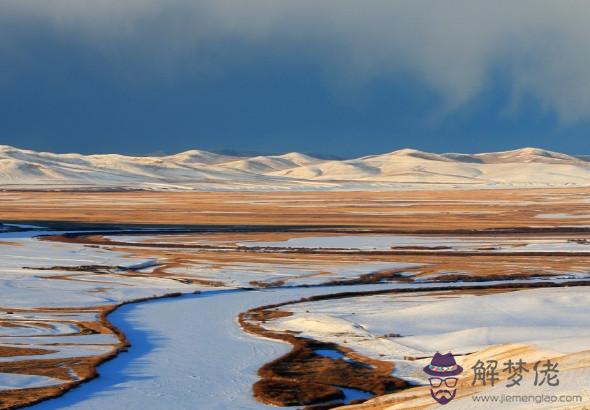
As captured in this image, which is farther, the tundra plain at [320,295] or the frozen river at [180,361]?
the tundra plain at [320,295]

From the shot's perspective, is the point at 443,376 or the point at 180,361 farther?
the point at 180,361

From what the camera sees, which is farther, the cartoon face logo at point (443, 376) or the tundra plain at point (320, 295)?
the tundra plain at point (320, 295)

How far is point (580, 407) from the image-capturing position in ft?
43.0

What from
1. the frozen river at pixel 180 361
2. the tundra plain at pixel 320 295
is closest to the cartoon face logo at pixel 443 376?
the tundra plain at pixel 320 295

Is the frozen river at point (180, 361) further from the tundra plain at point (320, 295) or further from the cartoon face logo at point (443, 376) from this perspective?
the cartoon face logo at point (443, 376)

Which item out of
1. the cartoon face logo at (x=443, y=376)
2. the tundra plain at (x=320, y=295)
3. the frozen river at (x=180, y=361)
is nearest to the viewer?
the cartoon face logo at (x=443, y=376)

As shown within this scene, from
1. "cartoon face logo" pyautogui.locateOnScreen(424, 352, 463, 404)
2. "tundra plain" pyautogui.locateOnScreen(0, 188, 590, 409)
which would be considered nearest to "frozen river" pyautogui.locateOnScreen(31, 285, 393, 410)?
"tundra plain" pyautogui.locateOnScreen(0, 188, 590, 409)

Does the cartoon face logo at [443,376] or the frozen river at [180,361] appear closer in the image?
the cartoon face logo at [443,376]

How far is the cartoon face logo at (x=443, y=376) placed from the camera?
1569cm

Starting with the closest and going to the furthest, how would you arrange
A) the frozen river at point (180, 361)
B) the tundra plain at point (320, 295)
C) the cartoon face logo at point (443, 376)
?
1. the cartoon face logo at point (443, 376)
2. the frozen river at point (180, 361)
3. the tundra plain at point (320, 295)

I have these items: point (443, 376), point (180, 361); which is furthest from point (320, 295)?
point (443, 376)

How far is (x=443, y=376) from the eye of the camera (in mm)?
17984

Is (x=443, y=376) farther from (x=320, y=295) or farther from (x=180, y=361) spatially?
(x=320, y=295)

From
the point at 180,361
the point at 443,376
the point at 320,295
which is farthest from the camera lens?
the point at 320,295
